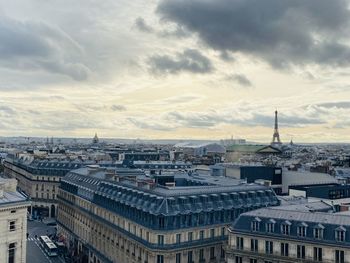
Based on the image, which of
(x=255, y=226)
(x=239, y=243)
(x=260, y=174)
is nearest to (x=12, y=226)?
(x=239, y=243)

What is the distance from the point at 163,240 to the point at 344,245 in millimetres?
29464

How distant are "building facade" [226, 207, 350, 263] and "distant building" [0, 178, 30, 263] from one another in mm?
32834

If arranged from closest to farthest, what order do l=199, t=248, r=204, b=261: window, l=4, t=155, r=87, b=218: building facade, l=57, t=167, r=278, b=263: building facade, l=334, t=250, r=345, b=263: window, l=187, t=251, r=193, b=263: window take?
1. l=334, t=250, r=345, b=263: window
2. l=57, t=167, r=278, b=263: building facade
3. l=187, t=251, r=193, b=263: window
4. l=199, t=248, r=204, b=261: window
5. l=4, t=155, r=87, b=218: building facade

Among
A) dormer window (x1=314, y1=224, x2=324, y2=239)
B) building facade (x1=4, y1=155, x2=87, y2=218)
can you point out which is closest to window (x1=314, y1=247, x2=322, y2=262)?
dormer window (x1=314, y1=224, x2=324, y2=239)

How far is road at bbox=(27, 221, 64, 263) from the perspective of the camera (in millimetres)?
119938

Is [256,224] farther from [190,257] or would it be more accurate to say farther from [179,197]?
[179,197]

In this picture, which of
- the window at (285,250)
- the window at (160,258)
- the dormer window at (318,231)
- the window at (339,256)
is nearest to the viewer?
the window at (339,256)

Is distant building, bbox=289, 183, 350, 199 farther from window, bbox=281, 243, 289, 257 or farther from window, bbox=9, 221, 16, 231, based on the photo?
window, bbox=9, 221, 16, 231

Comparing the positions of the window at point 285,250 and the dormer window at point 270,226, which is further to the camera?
the dormer window at point 270,226

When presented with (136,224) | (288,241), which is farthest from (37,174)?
(288,241)

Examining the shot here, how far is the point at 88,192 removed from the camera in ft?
402

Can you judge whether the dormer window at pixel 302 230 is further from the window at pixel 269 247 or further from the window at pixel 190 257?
the window at pixel 190 257

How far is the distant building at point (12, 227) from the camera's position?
7212 centimetres

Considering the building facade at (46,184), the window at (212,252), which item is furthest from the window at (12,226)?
the building facade at (46,184)
